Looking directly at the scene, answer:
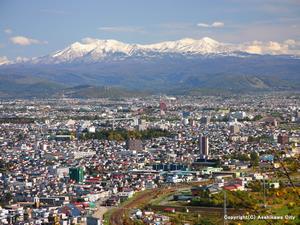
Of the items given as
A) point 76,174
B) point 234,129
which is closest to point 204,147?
Result: point 76,174

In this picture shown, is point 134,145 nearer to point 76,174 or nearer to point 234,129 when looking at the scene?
point 76,174

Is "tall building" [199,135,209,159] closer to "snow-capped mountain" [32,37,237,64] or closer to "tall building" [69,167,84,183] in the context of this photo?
"tall building" [69,167,84,183]

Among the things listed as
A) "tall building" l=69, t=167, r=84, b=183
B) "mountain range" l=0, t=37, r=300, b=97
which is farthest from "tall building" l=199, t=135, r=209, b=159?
"mountain range" l=0, t=37, r=300, b=97

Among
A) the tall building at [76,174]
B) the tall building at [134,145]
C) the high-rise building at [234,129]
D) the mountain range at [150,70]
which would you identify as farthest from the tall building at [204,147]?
the mountain range at [150,70]

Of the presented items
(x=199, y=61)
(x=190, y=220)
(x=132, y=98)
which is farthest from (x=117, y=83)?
(x=190, y=220)

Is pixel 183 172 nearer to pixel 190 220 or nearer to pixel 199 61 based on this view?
pixel 190 220

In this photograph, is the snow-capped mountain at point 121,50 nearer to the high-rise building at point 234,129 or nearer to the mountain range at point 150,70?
the mountain range at point 150,70
